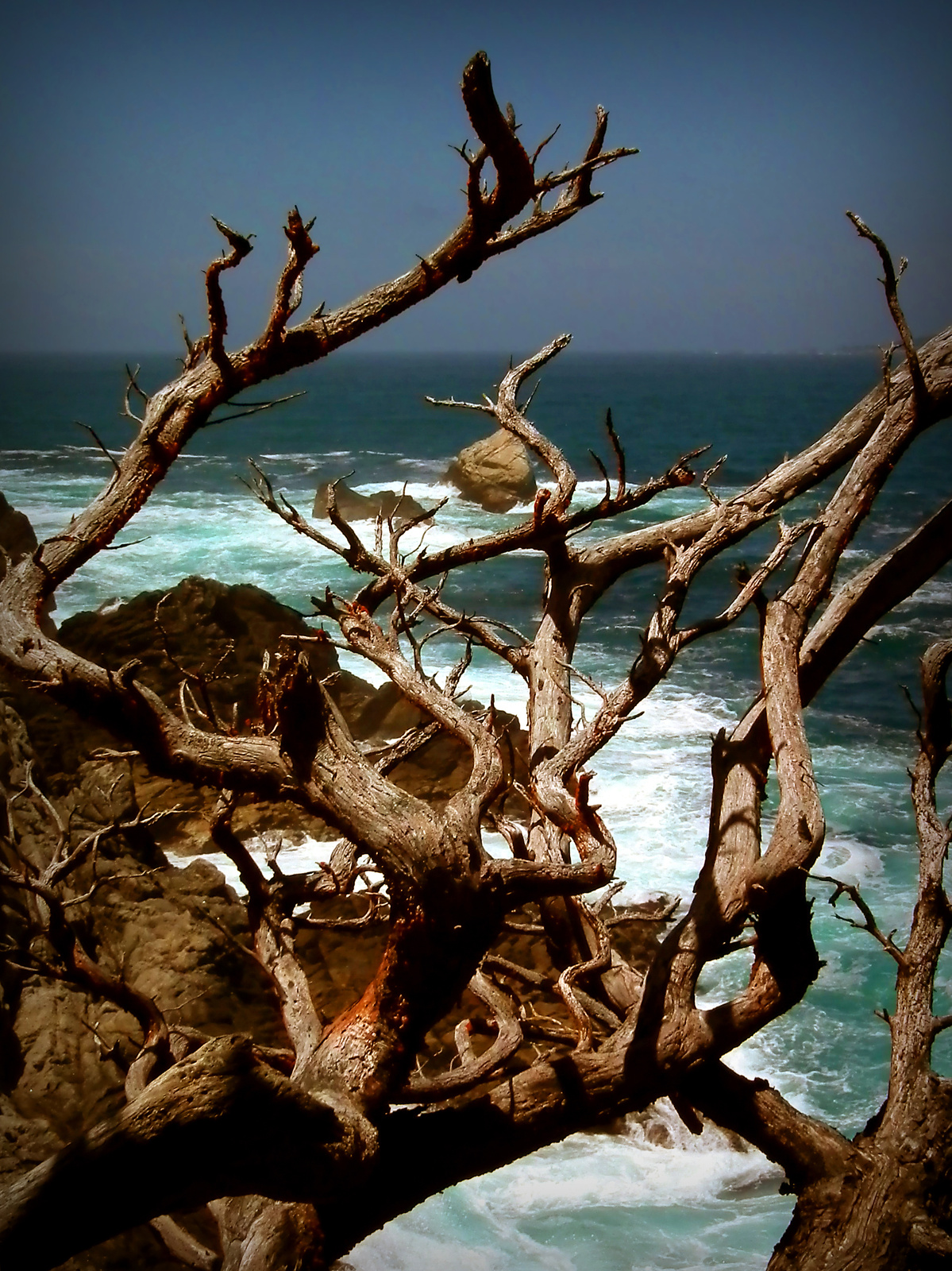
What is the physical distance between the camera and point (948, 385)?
405 centimetres

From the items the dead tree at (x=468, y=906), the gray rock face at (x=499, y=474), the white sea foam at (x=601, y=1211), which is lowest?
the white sea foam at (x=601, y=1211)

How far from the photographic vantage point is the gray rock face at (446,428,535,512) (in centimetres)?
2238

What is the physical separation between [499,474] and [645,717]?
10.7 meters

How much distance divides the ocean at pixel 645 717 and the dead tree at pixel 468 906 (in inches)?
36.0

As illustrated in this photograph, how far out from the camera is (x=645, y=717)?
13.0 meters

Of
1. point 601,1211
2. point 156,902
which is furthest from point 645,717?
point 156,902

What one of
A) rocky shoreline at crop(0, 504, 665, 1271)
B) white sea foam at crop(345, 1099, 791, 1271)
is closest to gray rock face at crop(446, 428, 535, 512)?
rocky shoreline at crop(0, 504, 665, 1271)

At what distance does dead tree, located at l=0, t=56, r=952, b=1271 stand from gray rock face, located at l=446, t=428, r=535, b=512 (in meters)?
18.2

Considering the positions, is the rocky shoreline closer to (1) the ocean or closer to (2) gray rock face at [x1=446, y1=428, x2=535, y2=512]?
(1) the ocean

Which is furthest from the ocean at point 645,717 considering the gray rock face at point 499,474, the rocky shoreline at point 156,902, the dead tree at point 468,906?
the rocky shoreline at point 156,902

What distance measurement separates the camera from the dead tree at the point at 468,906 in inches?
88.7

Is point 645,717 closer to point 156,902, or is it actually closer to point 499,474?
point 156,902

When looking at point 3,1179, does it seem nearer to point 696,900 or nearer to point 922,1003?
point 696,900

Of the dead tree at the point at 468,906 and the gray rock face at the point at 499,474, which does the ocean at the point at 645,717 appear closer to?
the gray rock face at the point at 499,474
